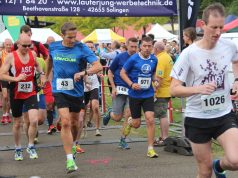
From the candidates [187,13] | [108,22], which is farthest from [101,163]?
[108,22]

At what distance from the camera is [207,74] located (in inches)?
203

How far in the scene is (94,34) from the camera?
121 feet

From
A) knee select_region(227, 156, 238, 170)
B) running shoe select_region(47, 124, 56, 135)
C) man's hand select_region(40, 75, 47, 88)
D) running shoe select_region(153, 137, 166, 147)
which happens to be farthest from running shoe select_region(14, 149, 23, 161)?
knee select_region(227, 156, 238, 170)

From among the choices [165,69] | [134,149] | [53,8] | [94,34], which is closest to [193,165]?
[134,149]

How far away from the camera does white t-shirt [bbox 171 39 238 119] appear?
515cm

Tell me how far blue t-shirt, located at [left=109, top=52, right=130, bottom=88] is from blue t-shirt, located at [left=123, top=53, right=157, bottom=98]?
0.85 metres

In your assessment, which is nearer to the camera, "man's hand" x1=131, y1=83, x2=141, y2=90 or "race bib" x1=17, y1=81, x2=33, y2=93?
"race bib" x1=17, y1=81, x2=33, y2=93

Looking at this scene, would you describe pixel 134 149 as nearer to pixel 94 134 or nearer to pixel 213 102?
pixel 94 134

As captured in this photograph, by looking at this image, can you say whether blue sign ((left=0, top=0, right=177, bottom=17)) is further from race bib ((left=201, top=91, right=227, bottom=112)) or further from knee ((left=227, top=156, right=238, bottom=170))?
knee ((left=227, top=156, right=238, bottom=170))

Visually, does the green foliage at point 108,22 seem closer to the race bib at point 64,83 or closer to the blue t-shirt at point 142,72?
the blue t-shirt at point 142,72

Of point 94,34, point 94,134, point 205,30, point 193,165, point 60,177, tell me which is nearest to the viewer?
point 205,30

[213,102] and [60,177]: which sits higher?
[213,102]

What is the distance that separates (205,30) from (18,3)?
5.42 metres

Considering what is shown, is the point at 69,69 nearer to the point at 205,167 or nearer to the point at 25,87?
the point at 25,87
